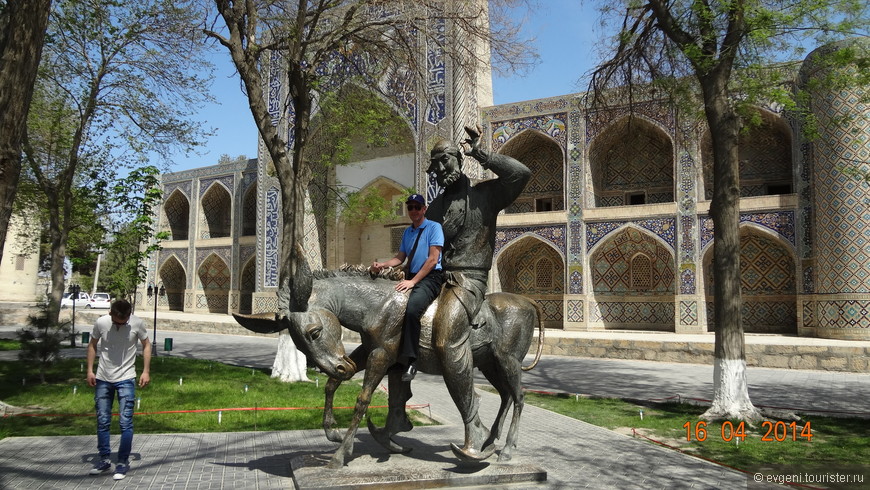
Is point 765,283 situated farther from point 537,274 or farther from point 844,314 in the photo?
point 537,274

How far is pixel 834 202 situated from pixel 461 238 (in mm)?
13387

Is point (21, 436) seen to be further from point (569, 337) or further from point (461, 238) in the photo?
point (569, 337)

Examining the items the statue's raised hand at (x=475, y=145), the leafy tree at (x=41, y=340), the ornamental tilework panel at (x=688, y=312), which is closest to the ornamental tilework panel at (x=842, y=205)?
the ornamental tilework panel at (x=688, y=312)

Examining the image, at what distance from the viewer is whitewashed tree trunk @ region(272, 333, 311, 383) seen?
9.80 meters

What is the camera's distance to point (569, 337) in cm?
1458

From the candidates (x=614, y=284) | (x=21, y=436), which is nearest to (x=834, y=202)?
(x=614, y=284)

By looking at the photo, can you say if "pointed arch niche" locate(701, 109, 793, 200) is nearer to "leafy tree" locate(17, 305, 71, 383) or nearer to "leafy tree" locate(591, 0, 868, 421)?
"leafy tree" locate(591, 0, 868, 421)

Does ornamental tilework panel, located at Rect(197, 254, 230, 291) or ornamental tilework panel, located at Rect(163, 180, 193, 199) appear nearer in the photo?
ornamental tilework panel, located at Rect(197, 254, 230, 291)

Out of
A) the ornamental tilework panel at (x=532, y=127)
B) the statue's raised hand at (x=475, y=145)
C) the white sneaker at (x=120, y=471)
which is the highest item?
the ornamental tilework panel at (x=532, y=127)

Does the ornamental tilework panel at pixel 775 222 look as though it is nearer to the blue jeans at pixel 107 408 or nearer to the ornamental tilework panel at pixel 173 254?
the blue jeans at pixel 107 408

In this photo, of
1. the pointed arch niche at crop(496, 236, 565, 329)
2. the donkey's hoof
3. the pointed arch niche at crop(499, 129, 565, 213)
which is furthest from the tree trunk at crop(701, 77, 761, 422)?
the pointed arch niche at crop(499, 129, 565, 213)

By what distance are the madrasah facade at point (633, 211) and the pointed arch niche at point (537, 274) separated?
4 cm

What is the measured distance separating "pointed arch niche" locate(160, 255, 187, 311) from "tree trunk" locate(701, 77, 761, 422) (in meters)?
25.5

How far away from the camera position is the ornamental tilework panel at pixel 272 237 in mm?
21719
